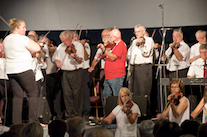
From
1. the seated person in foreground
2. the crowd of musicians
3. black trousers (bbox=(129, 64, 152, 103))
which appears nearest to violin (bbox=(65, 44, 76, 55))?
the crowd of musicians

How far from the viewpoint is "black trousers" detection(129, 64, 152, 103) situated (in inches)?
148

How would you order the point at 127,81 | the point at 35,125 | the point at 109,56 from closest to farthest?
1. the point at 35,125
2. the point at 109,56
3. the point at 127,81

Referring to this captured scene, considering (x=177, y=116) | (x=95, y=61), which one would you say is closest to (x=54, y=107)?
(x=95, y=61)

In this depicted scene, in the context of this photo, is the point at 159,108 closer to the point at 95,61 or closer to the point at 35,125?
the point at 95,61

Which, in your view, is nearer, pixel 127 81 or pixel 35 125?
pixel 35 125

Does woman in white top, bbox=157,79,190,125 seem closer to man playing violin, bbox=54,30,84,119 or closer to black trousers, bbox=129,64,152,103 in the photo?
black trousers, bbox=129,64,152,103

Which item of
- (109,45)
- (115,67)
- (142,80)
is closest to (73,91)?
(115,67)

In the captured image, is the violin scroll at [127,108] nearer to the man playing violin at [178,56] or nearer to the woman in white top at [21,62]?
the man playing violin at [178,56]

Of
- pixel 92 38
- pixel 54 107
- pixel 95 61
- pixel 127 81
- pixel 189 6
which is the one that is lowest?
pixel 54 107

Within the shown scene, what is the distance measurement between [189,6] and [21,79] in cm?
274

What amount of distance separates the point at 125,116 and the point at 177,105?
71 cm

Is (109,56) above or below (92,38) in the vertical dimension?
below

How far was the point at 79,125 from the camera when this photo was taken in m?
2.46

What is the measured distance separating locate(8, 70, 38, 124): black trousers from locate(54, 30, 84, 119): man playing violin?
0.83 m
